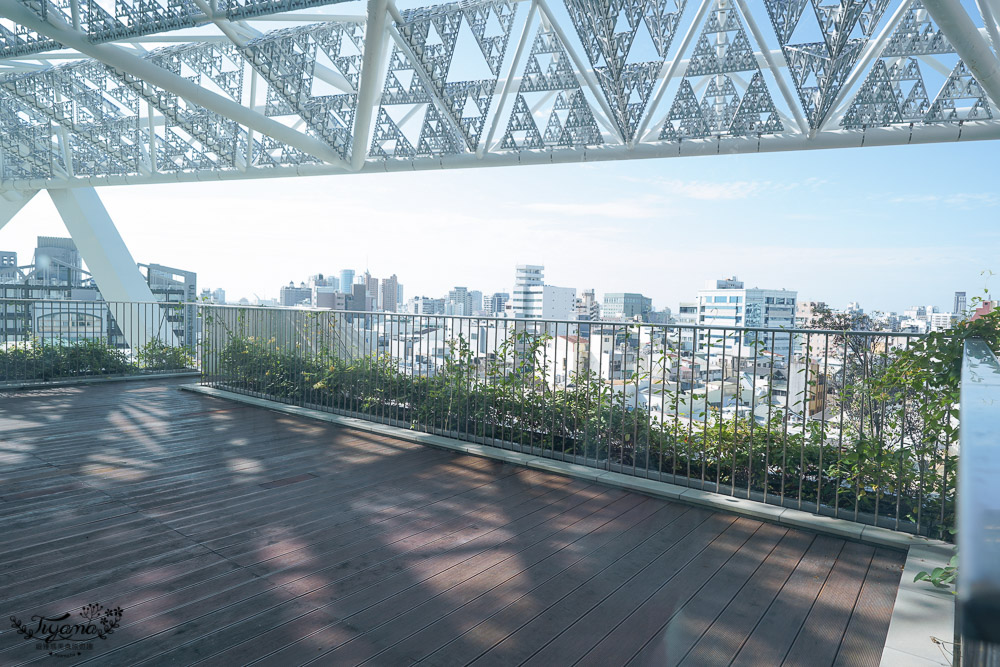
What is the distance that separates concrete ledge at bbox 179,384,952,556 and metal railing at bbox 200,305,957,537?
0.10 m

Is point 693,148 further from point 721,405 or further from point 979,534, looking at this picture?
point 979,534

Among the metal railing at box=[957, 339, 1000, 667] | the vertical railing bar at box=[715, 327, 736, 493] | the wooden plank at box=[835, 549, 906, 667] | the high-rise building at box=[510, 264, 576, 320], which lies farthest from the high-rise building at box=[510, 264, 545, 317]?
the metal railing at box=[957, 339, 1000, 667]

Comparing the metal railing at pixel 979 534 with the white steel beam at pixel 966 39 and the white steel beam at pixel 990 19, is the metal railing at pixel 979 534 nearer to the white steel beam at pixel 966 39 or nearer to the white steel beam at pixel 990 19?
the white steel beam at pixel 966 39

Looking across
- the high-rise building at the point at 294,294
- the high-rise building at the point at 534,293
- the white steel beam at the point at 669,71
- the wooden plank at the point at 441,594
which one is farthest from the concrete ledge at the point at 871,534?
the high-rise building at the point at 294,294

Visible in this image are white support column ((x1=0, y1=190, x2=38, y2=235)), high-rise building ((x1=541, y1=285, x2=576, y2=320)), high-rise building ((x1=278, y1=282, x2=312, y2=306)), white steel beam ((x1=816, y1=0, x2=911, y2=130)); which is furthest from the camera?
high-rise building ((x1=278, y1=282, x2=312, y2=306))

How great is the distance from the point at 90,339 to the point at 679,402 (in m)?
9.34

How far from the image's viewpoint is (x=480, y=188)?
6900 centimetres

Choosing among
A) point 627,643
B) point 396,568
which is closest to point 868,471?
point 627,643

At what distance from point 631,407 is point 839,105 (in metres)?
4.62

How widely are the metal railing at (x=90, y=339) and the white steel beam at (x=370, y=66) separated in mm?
3677

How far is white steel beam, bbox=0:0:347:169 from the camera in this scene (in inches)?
283

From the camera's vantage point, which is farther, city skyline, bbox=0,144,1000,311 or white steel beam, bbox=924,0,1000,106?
city skyline, bbox=0,144,1000,311

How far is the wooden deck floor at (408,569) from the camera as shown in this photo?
2.41 m

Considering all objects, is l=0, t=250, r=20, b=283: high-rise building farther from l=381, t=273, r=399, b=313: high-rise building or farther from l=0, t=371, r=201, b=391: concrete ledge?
l=0, t=371, r=201, b=391: concrete ledge
